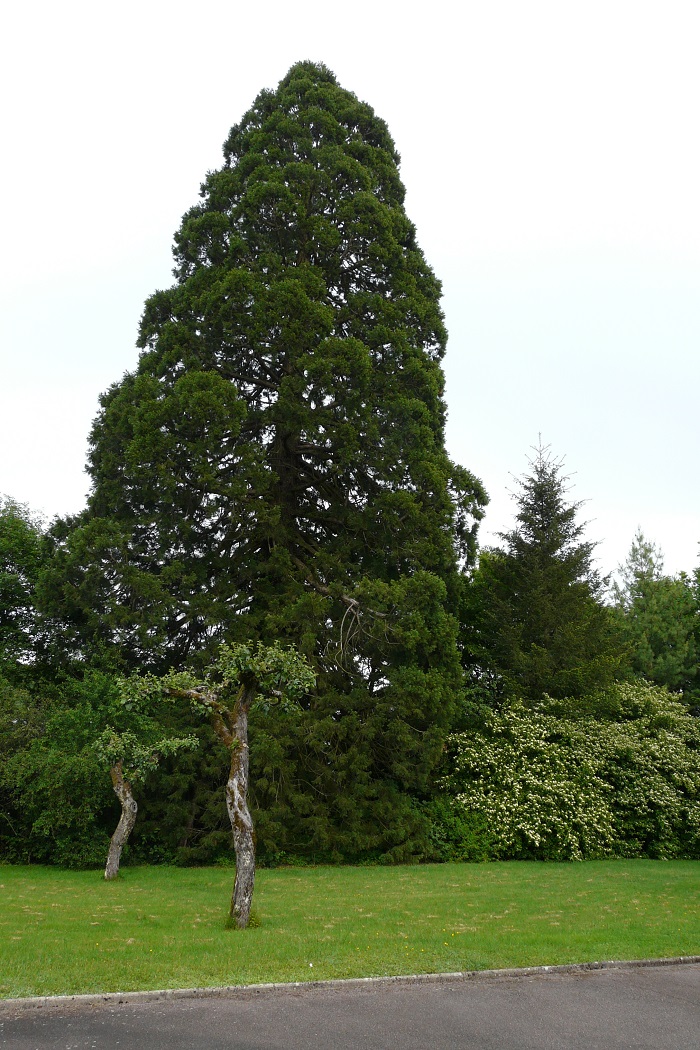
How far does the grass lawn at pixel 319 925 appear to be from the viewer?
291 inches

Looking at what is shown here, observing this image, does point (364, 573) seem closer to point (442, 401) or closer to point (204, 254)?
point (442, 401)

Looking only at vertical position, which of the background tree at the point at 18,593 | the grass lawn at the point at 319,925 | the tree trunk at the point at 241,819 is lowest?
the grass lawn at the point at 319,925

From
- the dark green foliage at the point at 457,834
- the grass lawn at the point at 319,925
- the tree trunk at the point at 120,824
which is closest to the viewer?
the grass lawn at the point at 319,925

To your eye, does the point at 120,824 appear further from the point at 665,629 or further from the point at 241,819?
the point at 665,629

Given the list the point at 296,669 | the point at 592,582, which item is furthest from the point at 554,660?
the point at 296,669

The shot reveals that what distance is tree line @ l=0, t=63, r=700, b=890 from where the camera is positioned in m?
18.3

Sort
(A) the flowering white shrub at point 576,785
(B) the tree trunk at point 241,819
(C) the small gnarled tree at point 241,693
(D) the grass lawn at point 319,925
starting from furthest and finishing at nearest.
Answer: (A) the flowering white shrub at point 576,785 → (C) the small gnarled tree at point 241,693 → (B) the tree trunk at point 241,819 → (D) the grass lawn at point 319,925

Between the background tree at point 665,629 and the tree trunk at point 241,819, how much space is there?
84.0ft

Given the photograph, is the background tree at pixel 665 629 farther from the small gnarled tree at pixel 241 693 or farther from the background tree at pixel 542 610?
the small gnarled tree at pixel 241 693

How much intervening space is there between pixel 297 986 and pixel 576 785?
15064 mm

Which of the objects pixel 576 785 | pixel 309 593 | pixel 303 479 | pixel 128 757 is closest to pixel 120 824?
pixel 128 757

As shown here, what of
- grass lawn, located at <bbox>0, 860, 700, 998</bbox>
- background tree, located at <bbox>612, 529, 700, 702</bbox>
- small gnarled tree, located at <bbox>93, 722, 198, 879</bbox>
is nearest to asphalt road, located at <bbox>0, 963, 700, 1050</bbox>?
grass lawn, located at <bbox>0, 860, 700, 998</bbox>

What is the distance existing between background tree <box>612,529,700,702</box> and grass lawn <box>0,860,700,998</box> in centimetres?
1993

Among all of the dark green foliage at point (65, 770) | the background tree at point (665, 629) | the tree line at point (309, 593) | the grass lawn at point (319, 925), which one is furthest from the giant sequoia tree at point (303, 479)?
the background tree at point (665, 629)
